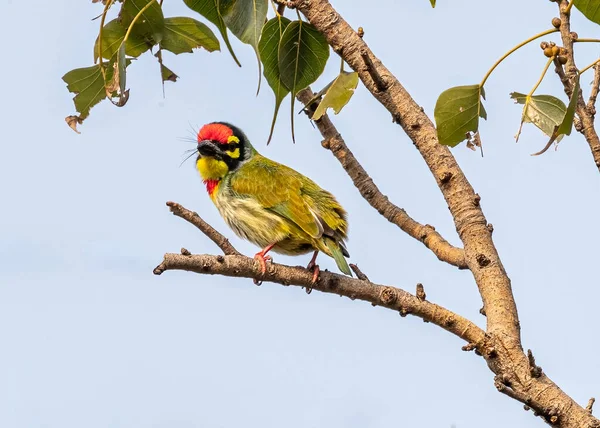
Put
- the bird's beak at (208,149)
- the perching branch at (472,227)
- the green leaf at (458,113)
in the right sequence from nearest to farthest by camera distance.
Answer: the perching branch at (472,227), the green leaf at (458,113), the bird's beak at (208,149)

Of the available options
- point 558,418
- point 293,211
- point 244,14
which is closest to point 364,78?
point 244,14

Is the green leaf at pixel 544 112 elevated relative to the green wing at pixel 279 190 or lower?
lower

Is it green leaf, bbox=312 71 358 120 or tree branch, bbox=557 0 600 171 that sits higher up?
green leaf, bbox=312 71 358 120

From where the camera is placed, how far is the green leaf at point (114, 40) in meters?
4.10

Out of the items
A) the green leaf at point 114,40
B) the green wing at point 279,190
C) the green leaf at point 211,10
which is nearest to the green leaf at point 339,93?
the green leaf at point 211,10

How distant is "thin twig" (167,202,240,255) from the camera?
3355mm

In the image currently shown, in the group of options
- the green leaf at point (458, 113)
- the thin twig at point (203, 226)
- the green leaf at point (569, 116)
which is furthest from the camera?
the thin twig at point (203, 226)

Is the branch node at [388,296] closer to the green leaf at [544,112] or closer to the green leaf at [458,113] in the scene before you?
the green leaf at [458,113]

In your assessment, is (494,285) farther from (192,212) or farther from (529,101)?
(192,212)

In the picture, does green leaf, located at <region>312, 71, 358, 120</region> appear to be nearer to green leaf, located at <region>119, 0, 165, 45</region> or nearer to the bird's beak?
green leaf, located at <region>119, 0, 165, 45</region>

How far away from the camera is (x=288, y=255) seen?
5.48 meters

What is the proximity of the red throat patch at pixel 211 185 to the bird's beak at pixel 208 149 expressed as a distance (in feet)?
0.62

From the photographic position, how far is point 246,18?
11.3ft

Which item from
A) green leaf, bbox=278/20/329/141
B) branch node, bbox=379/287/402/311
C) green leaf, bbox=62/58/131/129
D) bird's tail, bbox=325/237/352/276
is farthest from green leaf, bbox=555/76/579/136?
green leaf, bbox=62/58/131/129
